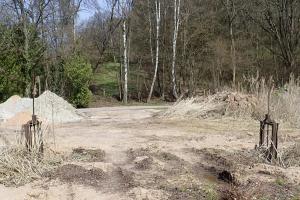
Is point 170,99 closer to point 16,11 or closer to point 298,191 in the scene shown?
point 16,11

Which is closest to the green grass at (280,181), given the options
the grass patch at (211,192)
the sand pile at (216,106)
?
the grass patch at (211,192)

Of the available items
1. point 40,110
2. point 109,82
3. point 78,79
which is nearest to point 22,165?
point 40,110

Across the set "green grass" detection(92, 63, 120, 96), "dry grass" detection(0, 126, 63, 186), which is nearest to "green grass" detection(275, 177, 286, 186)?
"dry grass" detection(0, 126, 63, 186)

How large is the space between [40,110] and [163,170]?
8627 millimetres

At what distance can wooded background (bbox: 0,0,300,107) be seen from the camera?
95.3 ft

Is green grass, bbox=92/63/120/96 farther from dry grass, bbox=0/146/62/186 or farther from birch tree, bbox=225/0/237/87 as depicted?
dry grass, bbox=0/146/62/186

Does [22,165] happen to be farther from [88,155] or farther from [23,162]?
[88,155]

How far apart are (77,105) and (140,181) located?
19802mm

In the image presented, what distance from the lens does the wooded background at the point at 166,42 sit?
2906cm

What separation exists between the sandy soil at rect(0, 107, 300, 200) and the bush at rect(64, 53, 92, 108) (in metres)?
14.3

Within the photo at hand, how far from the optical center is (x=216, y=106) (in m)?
16.3

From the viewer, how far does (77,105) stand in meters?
27.3

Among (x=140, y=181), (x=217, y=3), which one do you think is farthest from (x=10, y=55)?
(x=140, y=181)

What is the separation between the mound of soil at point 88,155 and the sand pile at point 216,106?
21.7 ft
